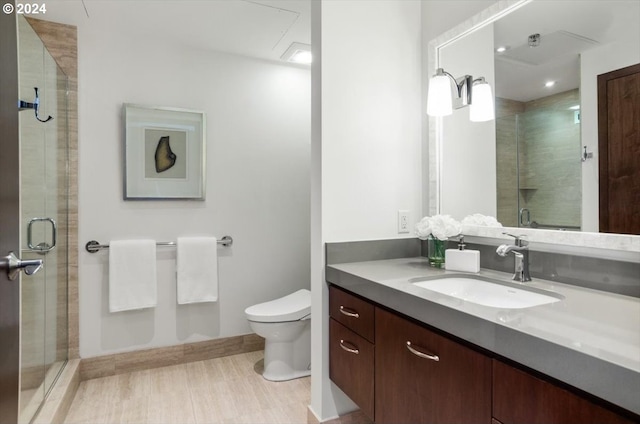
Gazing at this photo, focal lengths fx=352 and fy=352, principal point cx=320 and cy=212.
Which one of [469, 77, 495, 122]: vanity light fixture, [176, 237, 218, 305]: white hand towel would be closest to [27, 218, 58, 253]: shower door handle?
[176, 237, 218, 305]: white hand towel

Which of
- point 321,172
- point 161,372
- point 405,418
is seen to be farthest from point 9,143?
point 161,372

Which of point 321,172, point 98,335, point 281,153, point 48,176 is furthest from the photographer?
point 281,153

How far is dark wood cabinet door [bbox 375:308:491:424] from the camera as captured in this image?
876 mm

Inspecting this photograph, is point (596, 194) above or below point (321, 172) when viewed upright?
Answer: below

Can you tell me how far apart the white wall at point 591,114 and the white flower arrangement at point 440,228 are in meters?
0.45

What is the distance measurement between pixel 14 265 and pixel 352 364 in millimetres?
1158

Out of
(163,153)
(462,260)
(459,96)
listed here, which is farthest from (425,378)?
(163,153)

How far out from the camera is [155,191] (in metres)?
2.44

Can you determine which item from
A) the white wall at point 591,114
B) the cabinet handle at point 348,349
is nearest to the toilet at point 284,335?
the cabinet handle at point 348,349

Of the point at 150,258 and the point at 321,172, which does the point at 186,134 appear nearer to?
the point at 150,258

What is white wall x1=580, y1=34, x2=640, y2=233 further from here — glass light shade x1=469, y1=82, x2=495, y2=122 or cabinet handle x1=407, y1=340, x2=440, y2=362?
cabinet handle x1=407, y1=340, x2=440, y2=362

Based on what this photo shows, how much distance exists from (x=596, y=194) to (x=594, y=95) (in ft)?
1.10

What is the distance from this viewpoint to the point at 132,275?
233 cm

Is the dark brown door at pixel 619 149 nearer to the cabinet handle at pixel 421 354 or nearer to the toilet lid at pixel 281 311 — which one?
the cabinet handle at pixel 421 354
